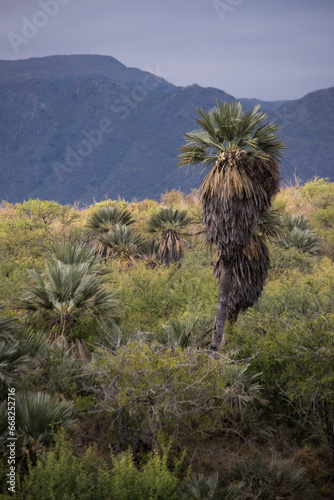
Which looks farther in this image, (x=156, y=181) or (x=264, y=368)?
(x=156, y=181)

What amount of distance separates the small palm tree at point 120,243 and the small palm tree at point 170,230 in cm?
238

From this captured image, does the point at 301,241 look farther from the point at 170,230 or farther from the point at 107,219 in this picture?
the point at 107,219

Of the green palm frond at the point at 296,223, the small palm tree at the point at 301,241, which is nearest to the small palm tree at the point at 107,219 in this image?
the small palm tree at the point at 301,241

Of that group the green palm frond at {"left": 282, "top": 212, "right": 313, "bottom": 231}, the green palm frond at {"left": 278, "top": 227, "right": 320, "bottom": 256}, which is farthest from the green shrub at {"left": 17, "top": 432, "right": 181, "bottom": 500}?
the green palm frond at {"left": 282, "top": 212, "right": 313, "bottom": 231}

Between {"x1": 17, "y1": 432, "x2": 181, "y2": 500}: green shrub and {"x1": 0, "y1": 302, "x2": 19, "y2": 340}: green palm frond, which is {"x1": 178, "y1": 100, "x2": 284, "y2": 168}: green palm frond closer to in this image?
{"x1": 0, "y1": 302, "x2": 19, "y2": 340}: green palm frond

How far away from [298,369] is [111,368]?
13.8 feet

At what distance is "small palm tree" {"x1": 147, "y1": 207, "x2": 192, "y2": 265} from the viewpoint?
24.1 meters

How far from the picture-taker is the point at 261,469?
7.76 meters

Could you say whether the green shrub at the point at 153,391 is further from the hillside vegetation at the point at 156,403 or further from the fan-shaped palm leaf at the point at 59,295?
the fan-shaped palm leaf at the point at 59,295

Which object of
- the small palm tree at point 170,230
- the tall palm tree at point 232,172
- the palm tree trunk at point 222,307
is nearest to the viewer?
the tall palm tree at point 232,172

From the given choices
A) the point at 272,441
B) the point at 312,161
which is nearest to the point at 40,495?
the point at 272,441

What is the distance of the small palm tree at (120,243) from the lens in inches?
858

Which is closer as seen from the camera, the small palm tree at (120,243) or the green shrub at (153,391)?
the green shrub at (153,391)

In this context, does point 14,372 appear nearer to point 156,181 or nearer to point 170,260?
point 170,260
